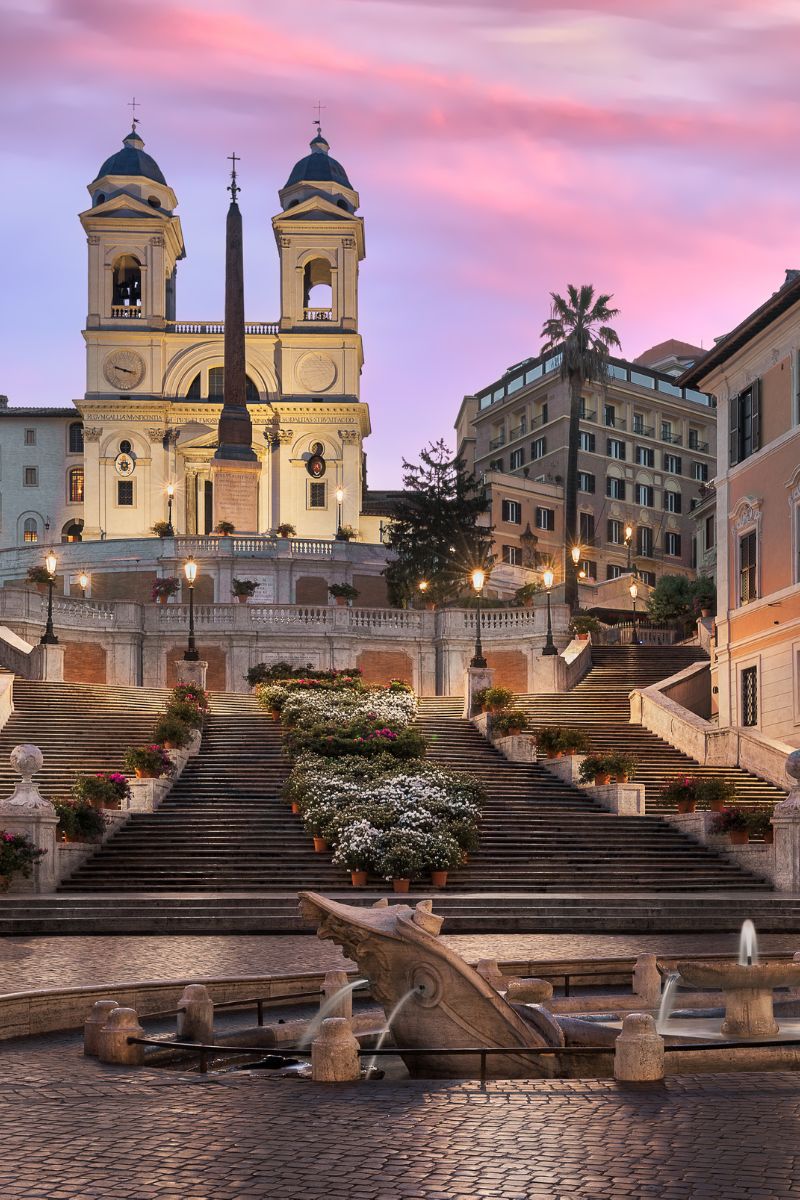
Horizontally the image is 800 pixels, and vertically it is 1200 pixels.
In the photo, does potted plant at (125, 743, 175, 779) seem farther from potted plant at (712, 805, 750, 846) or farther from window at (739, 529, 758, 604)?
window at (739, 529, 758, 604)

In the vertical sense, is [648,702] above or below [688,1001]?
above

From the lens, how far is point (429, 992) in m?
12.0

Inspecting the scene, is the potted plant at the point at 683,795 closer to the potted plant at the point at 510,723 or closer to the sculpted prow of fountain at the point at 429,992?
the potted plant at the point at 510,723

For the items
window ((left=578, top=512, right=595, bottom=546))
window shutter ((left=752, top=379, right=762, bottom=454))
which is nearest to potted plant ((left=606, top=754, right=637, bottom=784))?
window shutter ((left=752, top=379, right=762, bottom=454))

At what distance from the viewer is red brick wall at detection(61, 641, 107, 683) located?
4894cm

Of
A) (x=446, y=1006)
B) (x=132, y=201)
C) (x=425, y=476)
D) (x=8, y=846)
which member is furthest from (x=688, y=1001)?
(x=132, y=201)

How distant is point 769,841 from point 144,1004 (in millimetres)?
17299

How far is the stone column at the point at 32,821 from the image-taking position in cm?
2598

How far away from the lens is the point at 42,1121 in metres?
10.6

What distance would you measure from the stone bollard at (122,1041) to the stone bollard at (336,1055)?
1827 mm

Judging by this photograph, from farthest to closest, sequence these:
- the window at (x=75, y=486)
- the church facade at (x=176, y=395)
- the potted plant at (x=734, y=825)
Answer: the window at (x=75, y=486)
the church facade at (x=176, y=395)
the potted plant at (x=734, y=825)

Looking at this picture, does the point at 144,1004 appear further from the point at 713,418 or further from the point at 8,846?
the point at 713,418

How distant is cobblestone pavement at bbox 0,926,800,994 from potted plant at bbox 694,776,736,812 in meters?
7.91

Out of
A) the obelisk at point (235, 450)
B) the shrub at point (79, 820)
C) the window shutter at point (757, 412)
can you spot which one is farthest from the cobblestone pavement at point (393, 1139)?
the obelisk at point (235, 450)
